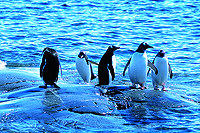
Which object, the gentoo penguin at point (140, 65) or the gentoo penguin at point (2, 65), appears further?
the gentoo penguin at point (2, 65)

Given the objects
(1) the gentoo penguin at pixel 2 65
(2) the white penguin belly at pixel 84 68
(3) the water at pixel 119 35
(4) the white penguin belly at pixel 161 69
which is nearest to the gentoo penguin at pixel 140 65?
(4) the white penguin belly at pixel 161 69

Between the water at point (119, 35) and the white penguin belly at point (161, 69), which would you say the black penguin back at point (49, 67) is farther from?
the white penguin belly at point (161, 69)

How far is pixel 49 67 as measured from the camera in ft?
29.9

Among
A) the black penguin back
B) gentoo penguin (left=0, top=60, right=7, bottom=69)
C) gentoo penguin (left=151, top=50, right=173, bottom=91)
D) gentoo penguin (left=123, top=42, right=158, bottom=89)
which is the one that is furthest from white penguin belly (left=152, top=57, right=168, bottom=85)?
gentoo penguin (left=0, top=60, right=7, bottom=69)

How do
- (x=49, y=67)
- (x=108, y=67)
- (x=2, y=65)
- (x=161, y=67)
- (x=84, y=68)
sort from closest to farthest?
(x=49, y=67) → (x=161, y=67) → (x=108, y=67) → (x=84, y=68) → (x=2, y=65)

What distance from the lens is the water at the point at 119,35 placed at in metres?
7.98

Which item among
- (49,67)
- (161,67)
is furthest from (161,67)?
(49,67)

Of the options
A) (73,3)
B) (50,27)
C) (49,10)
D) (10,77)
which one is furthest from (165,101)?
(73,3)

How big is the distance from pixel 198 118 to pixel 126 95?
1.49 metres

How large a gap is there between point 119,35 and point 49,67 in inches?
350

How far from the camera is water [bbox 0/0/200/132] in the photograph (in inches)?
314

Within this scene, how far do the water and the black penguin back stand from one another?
1.54 meters

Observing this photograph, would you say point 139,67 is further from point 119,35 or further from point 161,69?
point 119,35

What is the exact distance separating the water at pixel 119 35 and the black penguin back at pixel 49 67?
1.54 metres
